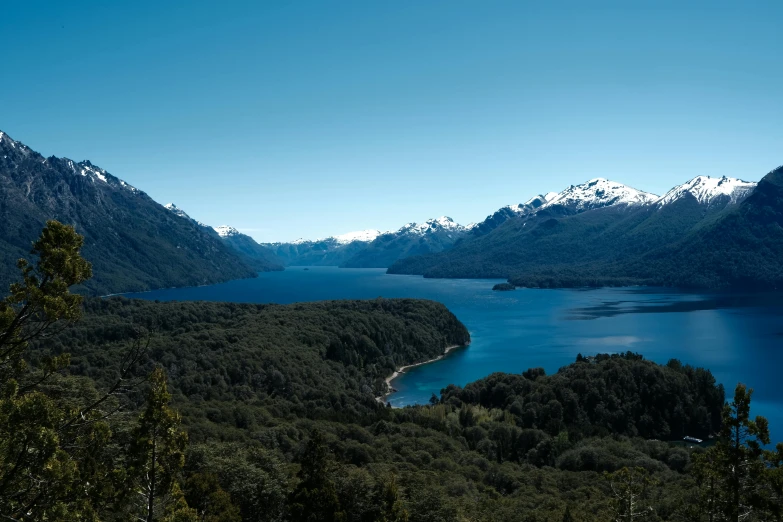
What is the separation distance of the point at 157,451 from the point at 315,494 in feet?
58.9

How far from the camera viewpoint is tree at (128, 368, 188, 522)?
11484 mm

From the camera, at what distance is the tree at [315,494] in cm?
2727

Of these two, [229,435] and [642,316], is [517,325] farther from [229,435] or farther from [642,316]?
[229,435]

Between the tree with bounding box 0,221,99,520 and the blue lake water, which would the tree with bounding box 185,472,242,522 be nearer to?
the tree with bounding box 0,221,99,520

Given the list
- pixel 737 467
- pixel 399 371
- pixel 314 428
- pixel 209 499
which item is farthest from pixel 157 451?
pixel 399 371

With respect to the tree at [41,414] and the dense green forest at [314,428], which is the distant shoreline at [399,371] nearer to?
the dense green forest at [314,428]

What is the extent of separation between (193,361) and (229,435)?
36015 mm

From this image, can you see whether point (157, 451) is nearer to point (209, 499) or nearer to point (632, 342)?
point (209, 499)

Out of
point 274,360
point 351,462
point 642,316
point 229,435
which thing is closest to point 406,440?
point 351,462

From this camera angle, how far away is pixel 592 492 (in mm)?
39844

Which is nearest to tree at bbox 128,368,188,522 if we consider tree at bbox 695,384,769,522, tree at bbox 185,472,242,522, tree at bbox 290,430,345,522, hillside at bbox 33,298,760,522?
tree at bbox 185,472,242,522

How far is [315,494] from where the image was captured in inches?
1096

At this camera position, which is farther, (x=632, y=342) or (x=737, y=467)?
(x=632, y=342)

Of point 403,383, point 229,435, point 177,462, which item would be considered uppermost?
point 177,462
